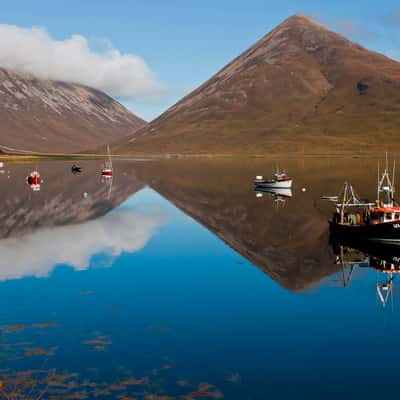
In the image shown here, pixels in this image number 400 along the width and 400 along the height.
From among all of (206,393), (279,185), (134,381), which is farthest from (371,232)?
(279,185)

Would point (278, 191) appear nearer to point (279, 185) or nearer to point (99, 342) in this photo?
point (279, 185)

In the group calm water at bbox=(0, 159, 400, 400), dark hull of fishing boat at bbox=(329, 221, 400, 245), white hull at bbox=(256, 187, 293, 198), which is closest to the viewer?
calm water at bbox=(0, 159, 400, 400)

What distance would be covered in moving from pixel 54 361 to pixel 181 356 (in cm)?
519

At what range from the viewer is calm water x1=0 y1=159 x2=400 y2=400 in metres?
21.4

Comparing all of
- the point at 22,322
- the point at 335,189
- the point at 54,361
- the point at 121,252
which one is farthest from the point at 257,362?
the point at 335,189

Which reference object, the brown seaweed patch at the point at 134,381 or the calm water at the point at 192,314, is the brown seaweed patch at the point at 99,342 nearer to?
the calm water at the point at 192,314

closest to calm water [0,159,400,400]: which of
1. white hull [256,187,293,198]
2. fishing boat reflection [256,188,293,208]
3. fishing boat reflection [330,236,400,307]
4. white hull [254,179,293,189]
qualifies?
fishing boat reflection [330,236,400,307]

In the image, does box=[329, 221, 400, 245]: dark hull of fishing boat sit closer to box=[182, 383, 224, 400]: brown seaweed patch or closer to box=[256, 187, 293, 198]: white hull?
box=[182, 383, 224, 400]: brown seaweed patch

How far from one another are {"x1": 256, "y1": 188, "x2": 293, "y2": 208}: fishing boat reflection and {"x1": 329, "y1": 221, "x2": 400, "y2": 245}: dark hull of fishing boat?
3242cm

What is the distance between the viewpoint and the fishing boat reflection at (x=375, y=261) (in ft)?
118

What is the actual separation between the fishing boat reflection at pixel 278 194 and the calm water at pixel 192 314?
2618 cm

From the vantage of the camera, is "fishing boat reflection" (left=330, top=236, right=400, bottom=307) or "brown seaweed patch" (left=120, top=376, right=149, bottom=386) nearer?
"brown seaweed patch" (left=120, top=376, right=149, bottom=386)

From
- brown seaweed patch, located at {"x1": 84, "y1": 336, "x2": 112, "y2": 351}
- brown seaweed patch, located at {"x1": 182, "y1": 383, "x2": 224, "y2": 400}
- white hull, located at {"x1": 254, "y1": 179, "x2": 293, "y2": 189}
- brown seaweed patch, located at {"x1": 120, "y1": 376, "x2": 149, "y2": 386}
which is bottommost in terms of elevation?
brown seaweed patch, located at {"x1": 182, "y1": 383, "x2": 224, "y2": 400}

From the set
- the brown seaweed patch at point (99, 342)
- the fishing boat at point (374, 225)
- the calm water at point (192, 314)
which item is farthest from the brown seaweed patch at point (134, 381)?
the fishing boat at point (374, 225)
